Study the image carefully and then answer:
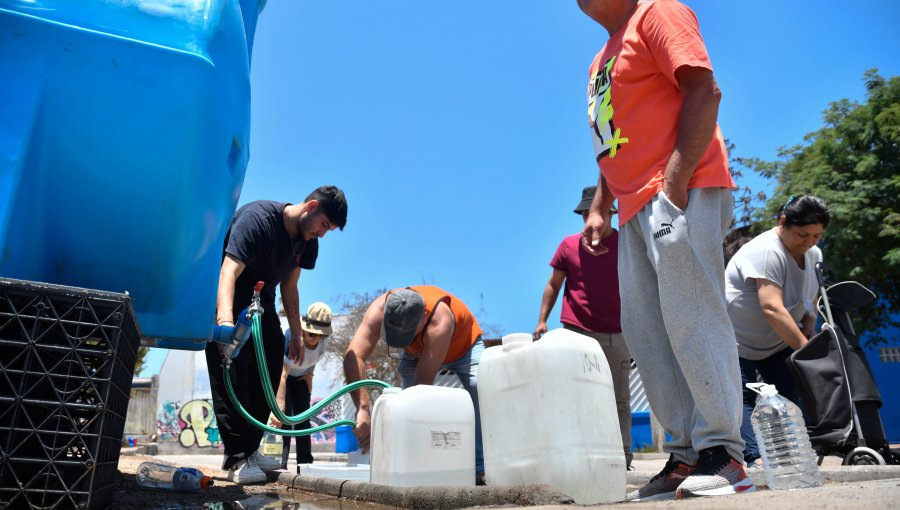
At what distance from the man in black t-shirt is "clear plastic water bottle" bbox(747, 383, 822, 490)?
243 cm

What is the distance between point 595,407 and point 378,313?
198 centimetres

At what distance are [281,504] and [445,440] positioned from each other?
27.2 inches

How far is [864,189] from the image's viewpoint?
12.5 m

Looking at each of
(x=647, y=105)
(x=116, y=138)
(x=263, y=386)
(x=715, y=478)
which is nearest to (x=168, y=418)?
(x=263, y=386)

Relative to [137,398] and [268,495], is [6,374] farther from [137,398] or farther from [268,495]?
[137,398]

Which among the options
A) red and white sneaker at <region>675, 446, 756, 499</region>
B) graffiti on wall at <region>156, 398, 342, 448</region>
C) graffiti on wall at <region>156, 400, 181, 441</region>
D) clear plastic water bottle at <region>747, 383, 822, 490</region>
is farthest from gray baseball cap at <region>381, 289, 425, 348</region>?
graffiti on wall at <region>156, 400, 181, 441</region>

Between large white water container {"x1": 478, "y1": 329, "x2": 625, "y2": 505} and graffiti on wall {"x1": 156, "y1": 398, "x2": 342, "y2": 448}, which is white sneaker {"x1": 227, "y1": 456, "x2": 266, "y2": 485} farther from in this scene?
graffiti on wall {"x1": 156, "y1": 398, "x2": 342, "y2": 448}

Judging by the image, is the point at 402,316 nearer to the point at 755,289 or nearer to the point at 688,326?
the point at 688,326

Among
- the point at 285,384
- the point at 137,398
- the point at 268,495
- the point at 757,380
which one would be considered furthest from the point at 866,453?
the point at 137,398

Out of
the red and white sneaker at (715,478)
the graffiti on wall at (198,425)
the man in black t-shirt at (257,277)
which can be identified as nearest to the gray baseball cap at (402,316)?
the man in black t-shirt at (257,277)

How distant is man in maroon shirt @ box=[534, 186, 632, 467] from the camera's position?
14.6ft

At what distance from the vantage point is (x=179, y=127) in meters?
2.02

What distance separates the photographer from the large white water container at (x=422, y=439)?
8.61 feet

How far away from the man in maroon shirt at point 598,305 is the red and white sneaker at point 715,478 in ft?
7.71
